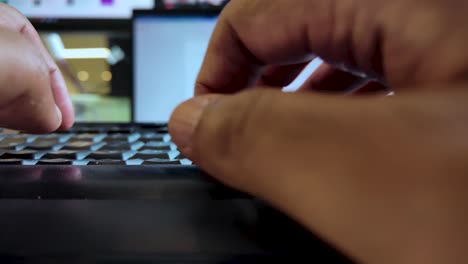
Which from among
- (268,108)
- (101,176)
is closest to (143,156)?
(101,176)

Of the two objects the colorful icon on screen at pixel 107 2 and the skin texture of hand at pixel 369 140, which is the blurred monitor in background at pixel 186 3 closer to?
the colorful icon on screen at pixel 107 2

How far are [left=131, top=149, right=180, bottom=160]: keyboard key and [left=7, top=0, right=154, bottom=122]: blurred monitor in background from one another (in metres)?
0.38

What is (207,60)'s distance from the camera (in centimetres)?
33

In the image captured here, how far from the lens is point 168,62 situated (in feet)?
2.31

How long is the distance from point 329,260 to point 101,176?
15cm

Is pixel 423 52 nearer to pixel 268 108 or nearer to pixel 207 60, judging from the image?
pixel 268 108

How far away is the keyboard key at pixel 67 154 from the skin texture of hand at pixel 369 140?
12 cm

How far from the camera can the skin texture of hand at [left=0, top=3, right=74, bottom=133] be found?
20cm

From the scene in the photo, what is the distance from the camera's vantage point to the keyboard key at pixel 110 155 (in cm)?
32

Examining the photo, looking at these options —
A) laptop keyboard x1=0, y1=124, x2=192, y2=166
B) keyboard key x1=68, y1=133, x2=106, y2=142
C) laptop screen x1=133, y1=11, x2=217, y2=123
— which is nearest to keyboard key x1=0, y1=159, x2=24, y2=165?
laptop keyboard x1=0, y1=124, x2=192, y2=166

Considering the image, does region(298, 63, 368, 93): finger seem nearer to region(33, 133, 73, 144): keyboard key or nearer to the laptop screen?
region(33, 133, 73, 144): keyboard key

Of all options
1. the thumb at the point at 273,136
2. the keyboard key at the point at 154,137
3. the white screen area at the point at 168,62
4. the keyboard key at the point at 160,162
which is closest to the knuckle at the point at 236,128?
the thumb at the point at 273,136

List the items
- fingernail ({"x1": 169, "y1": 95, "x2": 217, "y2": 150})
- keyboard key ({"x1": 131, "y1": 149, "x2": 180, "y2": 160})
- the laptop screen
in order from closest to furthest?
fingernail ({"x1": 169, "y1": 95, "x2": 217, "y2": 150}) → keyboard key ({"x1": 131, "y1": 149, "x2": 180, "y2": 160}) → the laptop screen

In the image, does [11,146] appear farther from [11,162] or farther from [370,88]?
[370,88]
